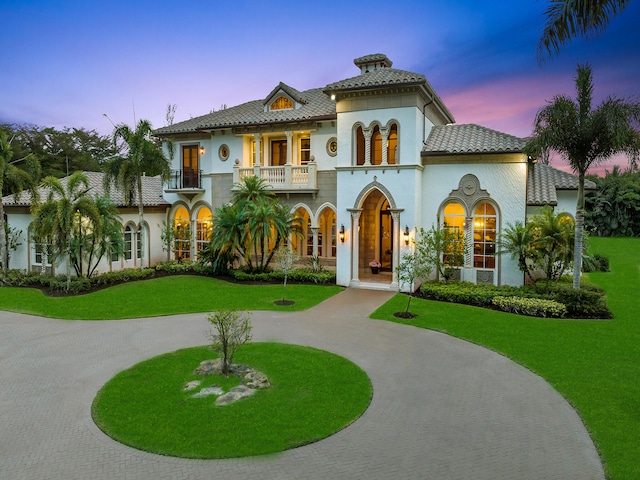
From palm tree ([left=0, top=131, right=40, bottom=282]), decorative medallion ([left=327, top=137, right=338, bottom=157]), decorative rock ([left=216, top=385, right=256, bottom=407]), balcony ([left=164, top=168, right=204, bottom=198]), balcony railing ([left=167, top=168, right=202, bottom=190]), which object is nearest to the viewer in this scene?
decorative rock ([left=216, top=385, right=256, bottom=407])

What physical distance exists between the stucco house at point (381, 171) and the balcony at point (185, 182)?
1414 millimetres

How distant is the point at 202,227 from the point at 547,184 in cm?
1722

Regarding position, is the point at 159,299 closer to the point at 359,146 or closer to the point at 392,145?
the point at 359,146

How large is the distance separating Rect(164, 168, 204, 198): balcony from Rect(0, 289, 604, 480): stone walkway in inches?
489

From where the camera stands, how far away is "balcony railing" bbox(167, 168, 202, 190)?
24312 millimetres

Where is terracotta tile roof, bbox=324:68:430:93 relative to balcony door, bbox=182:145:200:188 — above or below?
above

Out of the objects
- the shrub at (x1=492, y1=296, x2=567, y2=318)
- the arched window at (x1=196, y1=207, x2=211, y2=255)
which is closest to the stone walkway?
the shrub at (x1=492, y1=296, x2=567, y2=318)

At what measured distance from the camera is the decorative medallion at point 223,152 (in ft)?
78.3

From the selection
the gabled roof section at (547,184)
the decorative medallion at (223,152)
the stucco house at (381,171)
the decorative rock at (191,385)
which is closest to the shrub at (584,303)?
the stucco house at (381,171)

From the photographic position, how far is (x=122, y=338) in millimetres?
12180

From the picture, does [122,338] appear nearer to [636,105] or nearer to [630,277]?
[636,105]

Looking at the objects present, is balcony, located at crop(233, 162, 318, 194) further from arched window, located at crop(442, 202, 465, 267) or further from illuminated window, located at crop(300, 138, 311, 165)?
arched window, located at crop(442, 202, 465, 267)

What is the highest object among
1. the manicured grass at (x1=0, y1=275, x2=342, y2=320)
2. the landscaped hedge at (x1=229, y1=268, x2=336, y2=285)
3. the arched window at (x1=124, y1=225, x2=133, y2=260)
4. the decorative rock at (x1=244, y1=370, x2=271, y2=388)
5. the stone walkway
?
the arched window at (x1=124, y1=225, x2=133, y2=260)

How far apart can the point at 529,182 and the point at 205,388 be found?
16.6 meters
